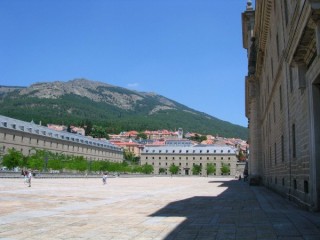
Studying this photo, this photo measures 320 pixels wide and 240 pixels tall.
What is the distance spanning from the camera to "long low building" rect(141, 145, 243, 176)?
171m

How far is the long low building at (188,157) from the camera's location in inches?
6747

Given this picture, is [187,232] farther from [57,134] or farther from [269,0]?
[57,134]

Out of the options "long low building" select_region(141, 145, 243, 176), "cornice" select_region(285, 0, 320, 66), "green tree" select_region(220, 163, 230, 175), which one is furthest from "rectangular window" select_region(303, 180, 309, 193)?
"long low building" select_region(141, 145, 243, 176)

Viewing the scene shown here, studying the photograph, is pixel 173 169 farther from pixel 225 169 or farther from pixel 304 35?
pixel 304 35

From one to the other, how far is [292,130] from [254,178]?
2667 cm

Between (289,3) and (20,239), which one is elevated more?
(289,3)

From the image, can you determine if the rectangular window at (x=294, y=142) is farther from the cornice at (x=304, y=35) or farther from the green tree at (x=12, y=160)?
the green tree at (x=12, y=160)

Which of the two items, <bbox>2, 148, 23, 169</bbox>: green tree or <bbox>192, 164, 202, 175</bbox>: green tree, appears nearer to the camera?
<bbox>2, 148, 23, 169</bbox>: green tree

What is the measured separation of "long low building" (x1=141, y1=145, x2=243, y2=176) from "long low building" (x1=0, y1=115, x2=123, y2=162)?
65.8ft

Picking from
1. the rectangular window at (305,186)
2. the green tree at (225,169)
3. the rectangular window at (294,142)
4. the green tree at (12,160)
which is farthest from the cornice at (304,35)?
the green tree at (225,169)

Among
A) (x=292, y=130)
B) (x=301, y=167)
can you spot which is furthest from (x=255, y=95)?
(x=301, y=167)

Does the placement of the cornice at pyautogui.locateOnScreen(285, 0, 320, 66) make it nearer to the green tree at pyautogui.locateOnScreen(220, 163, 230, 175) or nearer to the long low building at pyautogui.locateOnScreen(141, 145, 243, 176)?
the green tree at pyautogui.locateOnScreen(220, 163, 230, 175)

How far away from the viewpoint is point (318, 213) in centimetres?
1437

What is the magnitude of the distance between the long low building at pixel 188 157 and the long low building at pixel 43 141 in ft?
65.8
